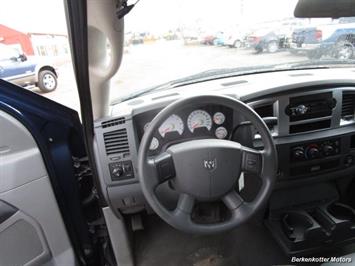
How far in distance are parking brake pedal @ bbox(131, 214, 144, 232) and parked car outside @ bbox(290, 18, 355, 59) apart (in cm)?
141

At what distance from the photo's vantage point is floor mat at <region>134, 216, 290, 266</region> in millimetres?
1882

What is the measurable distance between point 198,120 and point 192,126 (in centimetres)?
4

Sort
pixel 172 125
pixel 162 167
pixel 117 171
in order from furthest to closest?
1. pixel 117 171
2. pixel 172 125
3. pixel 162 167

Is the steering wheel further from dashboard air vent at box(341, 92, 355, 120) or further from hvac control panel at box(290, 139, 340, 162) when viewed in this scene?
dashboard air vent at box(341, 92, 355, 120)

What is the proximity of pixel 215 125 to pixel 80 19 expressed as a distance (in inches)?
27.9

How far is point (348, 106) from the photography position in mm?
1713

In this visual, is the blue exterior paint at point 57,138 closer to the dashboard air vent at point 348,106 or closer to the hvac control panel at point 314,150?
the hvac control panel at point 314,150

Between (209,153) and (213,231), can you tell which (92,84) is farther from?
(213,231)

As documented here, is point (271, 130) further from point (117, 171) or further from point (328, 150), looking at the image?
point (117, 171)

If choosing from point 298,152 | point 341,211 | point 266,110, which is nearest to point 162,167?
point 266,110

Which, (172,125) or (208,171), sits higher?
(172,125)

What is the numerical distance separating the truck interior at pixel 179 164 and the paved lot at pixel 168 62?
0.18 feet

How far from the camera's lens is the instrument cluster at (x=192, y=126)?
1322 mm

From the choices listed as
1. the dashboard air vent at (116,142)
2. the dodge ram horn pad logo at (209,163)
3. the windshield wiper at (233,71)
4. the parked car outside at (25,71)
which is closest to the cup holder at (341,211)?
the windshield wiper at (233,71)
